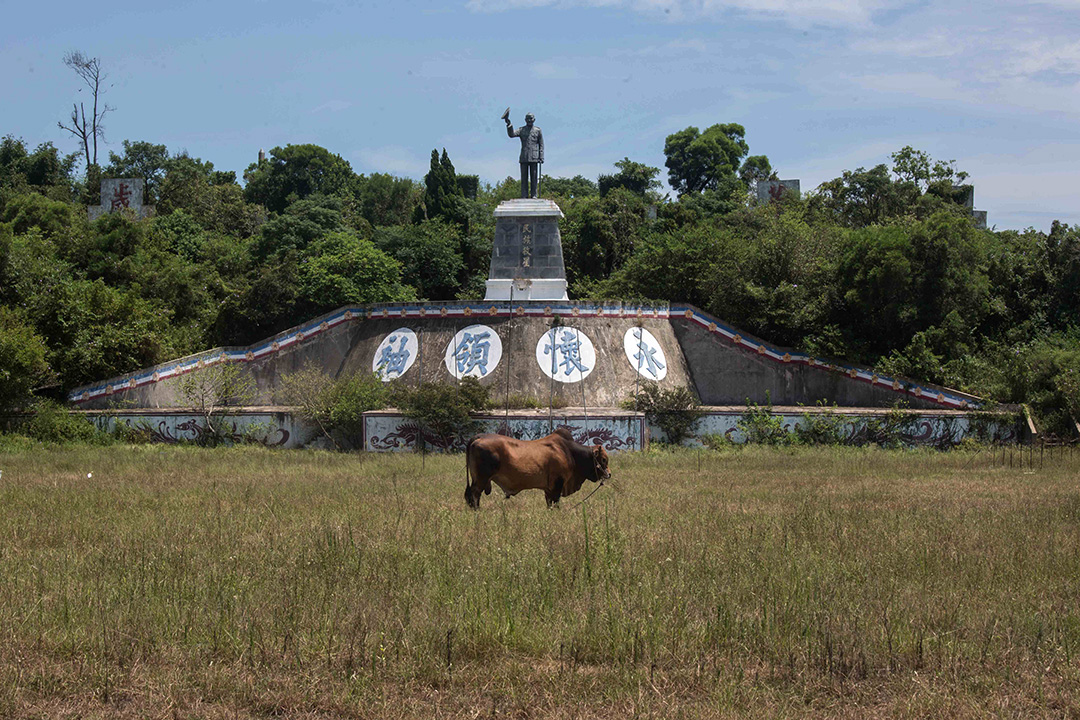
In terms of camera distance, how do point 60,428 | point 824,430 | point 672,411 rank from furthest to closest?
point 60,428, point 672,411, point 824,430

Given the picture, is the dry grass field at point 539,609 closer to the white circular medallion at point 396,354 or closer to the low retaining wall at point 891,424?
the low retaining wall at point 891,424

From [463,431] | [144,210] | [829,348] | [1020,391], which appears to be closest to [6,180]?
[144,210]

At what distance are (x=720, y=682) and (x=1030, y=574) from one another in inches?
215

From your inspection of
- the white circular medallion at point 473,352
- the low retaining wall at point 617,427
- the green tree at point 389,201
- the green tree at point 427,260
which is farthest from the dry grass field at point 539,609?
the green tree at point 389,201

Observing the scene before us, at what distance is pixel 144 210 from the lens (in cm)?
6319

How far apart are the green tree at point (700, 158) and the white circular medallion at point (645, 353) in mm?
51765

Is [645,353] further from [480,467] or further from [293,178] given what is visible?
[293,178]

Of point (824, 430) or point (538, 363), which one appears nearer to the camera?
point (824, 430)

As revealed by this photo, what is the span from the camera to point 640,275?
39.7 metres

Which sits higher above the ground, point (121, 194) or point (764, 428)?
point (121, 194)

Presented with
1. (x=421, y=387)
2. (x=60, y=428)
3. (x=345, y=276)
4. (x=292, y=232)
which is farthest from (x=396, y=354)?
(x=292, y=232)

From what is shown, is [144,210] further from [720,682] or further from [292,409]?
[720,682]

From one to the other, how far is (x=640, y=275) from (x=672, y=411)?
11.1m

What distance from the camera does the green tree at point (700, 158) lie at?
84562 millimetres
